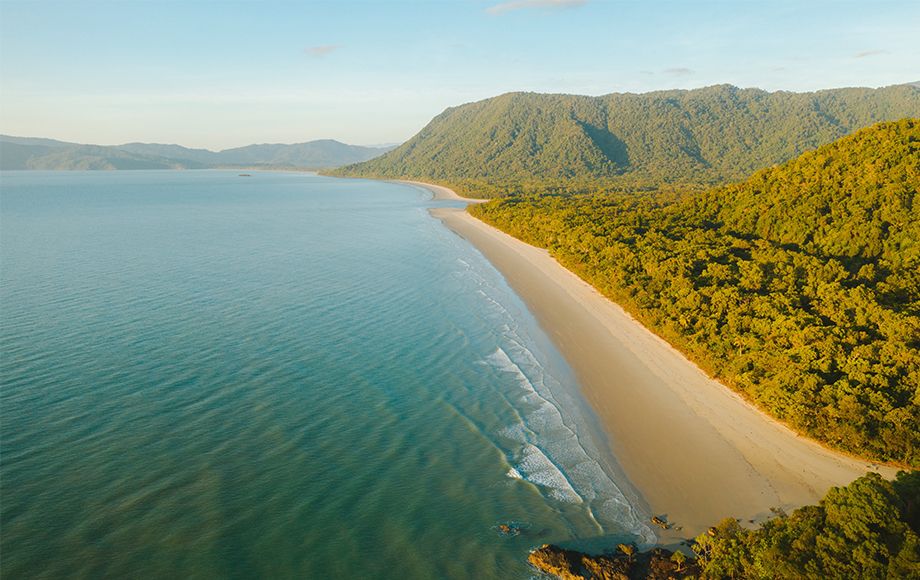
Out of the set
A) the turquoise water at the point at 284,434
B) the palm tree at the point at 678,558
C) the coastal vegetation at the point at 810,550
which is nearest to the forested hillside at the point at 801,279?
the coastal vegetation at the point at 810,550

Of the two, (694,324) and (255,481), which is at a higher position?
(694,324)

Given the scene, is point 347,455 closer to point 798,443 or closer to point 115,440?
point 115,440

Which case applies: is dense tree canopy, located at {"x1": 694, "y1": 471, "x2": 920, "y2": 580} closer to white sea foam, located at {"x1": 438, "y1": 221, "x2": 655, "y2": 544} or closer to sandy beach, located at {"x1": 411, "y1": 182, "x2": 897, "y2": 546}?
sandy beach, located at {"x1": 411, "y1": 182, "x2": 897, "y2": 546}

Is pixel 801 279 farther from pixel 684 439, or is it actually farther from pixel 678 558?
pixel 678 558

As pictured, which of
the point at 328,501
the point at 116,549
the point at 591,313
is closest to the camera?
the point at 116,549

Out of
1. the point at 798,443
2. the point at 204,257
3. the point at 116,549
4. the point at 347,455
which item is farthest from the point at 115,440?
the point at 204,257

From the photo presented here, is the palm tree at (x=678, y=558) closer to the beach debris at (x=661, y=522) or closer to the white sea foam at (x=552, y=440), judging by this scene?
the white sea foam at (x=552, y=440)

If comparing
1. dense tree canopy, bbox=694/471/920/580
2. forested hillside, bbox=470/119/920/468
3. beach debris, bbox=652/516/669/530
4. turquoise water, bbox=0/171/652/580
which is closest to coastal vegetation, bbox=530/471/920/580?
dense tree canopy, bbox=694/471/920/580

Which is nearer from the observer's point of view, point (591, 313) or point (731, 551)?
point (731, 551)
